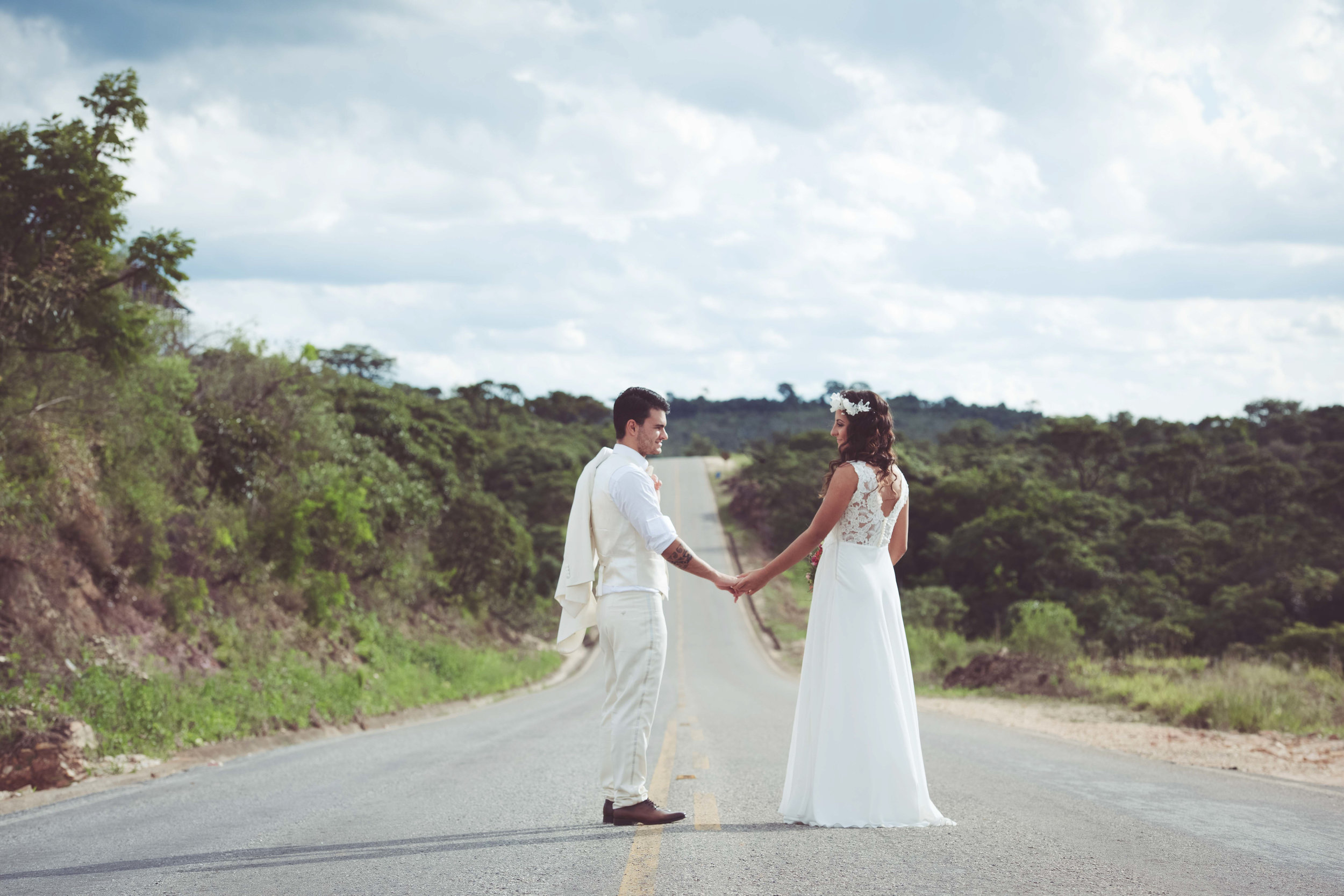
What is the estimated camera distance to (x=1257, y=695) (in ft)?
49.0

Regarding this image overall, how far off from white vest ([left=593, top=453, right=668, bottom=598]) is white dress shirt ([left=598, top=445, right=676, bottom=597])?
0.10 feet

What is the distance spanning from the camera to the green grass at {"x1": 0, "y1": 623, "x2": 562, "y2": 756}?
11523mm

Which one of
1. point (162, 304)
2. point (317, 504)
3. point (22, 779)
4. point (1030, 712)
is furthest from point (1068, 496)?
point (22, 779)

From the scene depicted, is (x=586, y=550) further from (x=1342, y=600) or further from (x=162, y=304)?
(x=1342, y=600)

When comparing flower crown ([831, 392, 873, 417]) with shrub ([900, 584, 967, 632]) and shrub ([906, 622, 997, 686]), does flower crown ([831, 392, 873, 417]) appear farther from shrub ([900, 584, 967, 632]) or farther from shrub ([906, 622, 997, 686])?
shrub ([900, 584, 967, 632])

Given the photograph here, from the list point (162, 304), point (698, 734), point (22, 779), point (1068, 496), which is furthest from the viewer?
point (1068, 496)

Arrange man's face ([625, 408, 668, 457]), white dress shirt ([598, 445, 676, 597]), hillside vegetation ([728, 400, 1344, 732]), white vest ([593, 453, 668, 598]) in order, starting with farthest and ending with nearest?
hillside vegetation ([728, 400, 1344, 732]), man's face ([625, 408, 668, 457]), white vest ([593, 453, 668, 598]), white dress shirt ([598, 445, 676, 597])

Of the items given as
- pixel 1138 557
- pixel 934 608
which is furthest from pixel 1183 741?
pixel 1138 557

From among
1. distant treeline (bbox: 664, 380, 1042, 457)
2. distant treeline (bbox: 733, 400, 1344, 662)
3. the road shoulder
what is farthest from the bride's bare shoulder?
distant treeline (bbox: 664, 380, 1042, 457)

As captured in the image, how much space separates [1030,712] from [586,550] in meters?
15.5

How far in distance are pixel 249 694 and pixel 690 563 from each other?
11810mm

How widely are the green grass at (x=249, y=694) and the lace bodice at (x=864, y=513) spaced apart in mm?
9102

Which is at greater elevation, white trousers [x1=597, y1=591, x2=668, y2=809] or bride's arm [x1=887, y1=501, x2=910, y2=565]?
bride's arm [x1=887, y1=501, x2=910, y2=565]

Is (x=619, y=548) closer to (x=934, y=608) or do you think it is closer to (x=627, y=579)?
(x=627, y=579)
